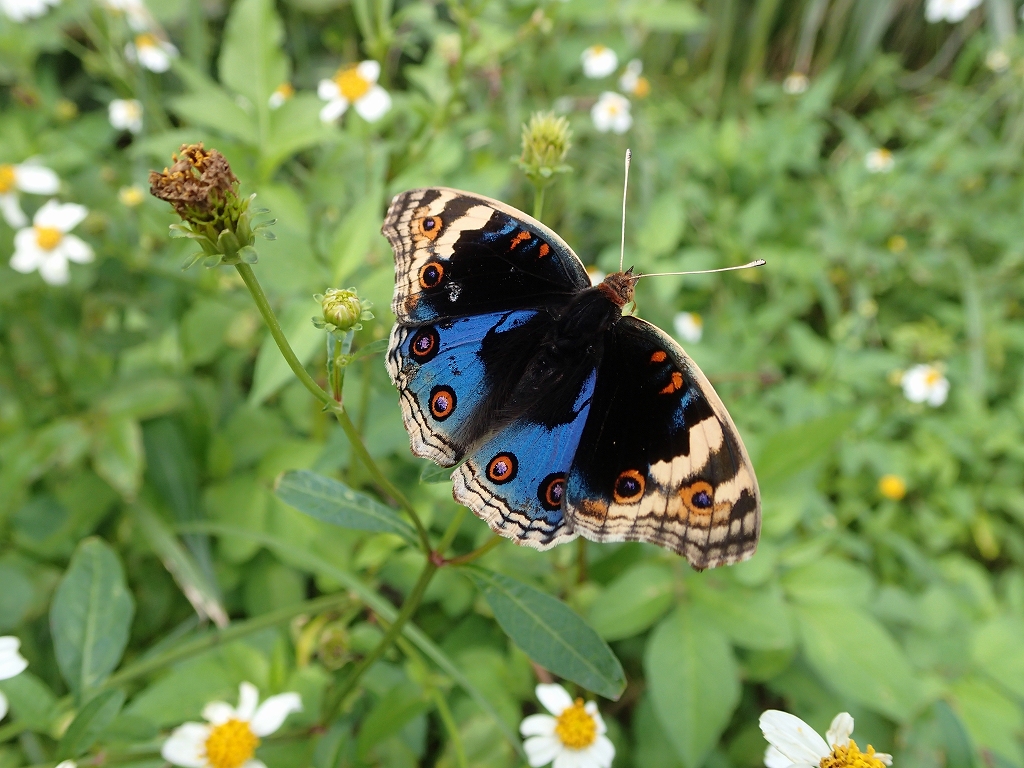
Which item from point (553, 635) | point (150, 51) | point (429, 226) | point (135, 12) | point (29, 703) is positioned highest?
point (135, 12)

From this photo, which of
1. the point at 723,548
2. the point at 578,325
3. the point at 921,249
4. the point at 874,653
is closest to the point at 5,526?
the point at 578,325

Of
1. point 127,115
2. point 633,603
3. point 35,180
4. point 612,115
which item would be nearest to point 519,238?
point 633,603

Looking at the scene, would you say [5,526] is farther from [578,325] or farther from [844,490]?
[844,490]

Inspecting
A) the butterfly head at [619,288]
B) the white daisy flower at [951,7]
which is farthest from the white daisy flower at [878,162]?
the butterfly head at [619,288]

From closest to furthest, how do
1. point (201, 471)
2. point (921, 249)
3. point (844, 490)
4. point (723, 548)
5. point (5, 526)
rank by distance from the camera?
point (723, 548) < point (5, 526) < point (201, 471) < point (844, 490) < point (921, 249)

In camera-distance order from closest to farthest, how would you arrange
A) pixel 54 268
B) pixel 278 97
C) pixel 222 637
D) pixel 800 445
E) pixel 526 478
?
pixel 526 478, pixel 222 637, pixel 800 445, pixel 54 268, pixel 278 97

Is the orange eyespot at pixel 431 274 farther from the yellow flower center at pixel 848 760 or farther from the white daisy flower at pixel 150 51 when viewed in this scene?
the white daisy flower at pixel 150 51

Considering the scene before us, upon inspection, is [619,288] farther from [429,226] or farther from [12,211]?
[12,211]
